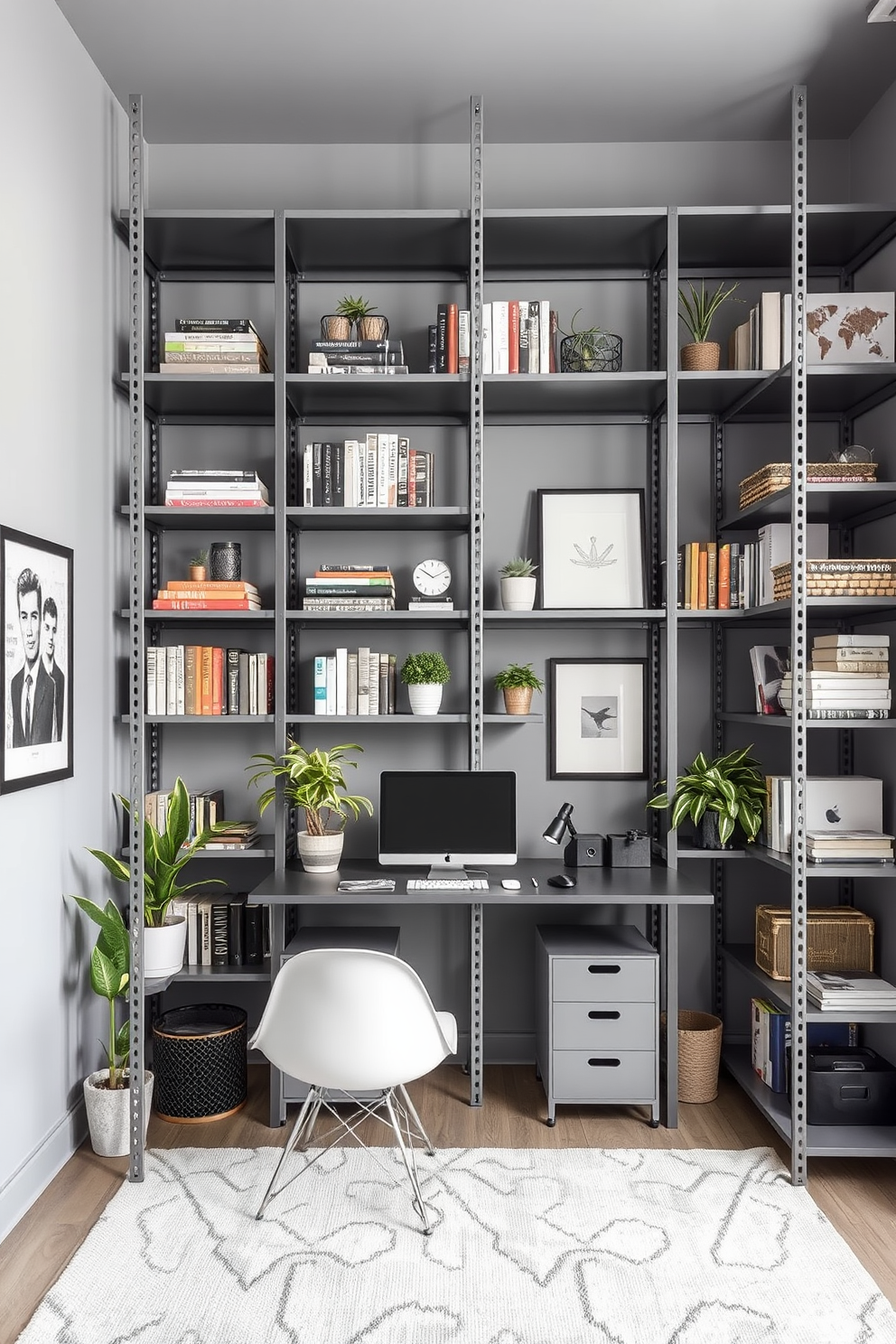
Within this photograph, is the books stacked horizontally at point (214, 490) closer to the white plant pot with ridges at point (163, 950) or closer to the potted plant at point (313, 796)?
the potted plant at point (313, 796)

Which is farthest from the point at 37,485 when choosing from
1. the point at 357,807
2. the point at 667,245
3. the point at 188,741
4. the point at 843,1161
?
the point at 843,1161

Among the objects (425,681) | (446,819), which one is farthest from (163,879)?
(425,681)

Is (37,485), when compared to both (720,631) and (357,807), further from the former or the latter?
(720,631)

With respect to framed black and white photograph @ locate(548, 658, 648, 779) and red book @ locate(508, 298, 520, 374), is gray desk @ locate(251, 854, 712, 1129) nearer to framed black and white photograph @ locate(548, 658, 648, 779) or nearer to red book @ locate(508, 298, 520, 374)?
framed black and white photograph @ locate(548, 658, 648, 779)

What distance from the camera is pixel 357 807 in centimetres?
324

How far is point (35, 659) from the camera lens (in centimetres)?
246

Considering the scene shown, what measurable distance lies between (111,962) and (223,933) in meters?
0.47

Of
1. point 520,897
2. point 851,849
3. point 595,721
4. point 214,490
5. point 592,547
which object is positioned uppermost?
point 214,490

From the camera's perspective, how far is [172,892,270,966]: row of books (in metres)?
3.15

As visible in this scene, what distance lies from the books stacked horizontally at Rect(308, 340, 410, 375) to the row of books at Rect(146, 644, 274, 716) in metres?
0.99

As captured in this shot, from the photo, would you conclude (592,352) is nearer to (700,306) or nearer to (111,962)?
(700,306)

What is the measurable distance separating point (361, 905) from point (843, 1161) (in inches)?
68.3

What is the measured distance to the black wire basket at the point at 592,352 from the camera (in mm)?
3141

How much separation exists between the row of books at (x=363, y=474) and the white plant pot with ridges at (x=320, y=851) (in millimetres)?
1081
